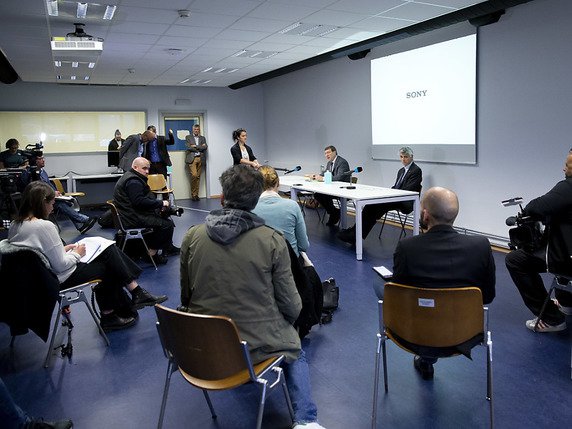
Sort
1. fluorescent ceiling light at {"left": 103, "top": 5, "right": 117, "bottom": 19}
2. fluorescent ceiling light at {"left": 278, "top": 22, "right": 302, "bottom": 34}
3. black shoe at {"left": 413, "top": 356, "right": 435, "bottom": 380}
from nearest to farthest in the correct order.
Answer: black shoe at {"left": 413, "top": 356, "right": 435, "bottom": 380}, fluorescent ceiling light at {"left": 103, "top": 5, "right": 117, "bottom": 19}, fluorescent ceiling light at {"left": 278, "top": 22, "right": 302, "bottom": 34}

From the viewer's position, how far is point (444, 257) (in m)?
2.15

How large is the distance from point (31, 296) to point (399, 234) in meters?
4.87

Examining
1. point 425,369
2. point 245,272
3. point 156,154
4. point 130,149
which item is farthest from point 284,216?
point 130,149

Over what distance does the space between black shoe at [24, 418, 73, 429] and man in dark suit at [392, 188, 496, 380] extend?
5.50 feet

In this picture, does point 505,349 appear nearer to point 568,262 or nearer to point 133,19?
point 568,262

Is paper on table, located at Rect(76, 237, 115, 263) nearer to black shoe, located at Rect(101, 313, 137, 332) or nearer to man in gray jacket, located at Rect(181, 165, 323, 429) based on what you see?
black shoe, located at Rect(101, 313, 137, 332)

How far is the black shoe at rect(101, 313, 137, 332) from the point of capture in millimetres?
3527

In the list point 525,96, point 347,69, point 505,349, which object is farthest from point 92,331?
point 347,69

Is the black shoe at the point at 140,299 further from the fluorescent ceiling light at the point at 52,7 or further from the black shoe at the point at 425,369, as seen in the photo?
the fluorescent ceiling light at the point at 52,7

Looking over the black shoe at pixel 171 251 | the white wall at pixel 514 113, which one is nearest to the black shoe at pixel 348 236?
the white wall at pixel 514 113

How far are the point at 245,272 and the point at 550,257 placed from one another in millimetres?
2164

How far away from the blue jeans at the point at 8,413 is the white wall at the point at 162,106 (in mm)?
9083

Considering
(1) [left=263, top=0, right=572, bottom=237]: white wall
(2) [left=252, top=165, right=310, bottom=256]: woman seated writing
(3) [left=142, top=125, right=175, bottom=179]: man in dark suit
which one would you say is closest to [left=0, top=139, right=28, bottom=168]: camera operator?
(3) [left=142, top=125, right=175, bottom=179]: man in dark suit

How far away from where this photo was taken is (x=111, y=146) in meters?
10.1
